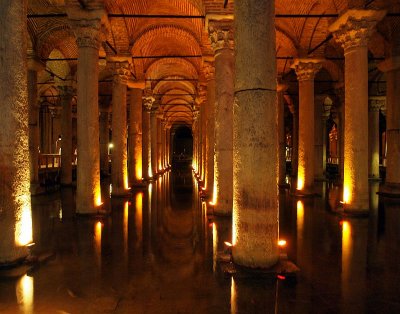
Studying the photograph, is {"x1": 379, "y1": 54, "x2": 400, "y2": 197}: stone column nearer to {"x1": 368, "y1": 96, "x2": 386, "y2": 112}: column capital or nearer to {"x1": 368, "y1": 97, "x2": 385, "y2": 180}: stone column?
{"x1": 368, "y1": 97, "x2": 385, "y2": 180}: stone column

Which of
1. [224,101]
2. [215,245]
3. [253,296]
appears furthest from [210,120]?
[253,296]

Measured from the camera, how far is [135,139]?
16.9 m

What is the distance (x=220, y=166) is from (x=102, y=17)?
5.21 metres

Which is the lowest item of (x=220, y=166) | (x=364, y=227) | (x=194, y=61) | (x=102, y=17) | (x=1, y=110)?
(x=364, y=227)

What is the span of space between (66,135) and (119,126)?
633cm

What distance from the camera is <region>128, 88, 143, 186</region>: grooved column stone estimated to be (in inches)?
666

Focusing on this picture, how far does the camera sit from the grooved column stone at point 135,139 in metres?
16.9

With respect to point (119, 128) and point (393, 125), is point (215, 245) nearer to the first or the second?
point (119, 128)

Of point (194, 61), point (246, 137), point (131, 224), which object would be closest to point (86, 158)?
point (131, 224)

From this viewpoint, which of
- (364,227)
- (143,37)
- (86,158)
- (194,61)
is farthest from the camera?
(194,61)

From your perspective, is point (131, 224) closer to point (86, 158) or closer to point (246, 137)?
point (86, 158)

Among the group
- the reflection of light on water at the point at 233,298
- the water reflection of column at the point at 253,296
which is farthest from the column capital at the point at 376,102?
the reflection of light on water at the point at 233,298

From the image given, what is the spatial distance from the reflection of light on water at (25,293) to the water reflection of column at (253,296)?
2.37 m

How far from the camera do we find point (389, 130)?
14289 mm
